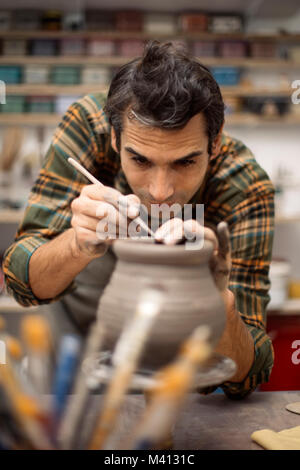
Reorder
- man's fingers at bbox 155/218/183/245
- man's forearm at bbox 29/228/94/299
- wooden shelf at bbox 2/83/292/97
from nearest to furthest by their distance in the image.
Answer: man's fingers at bbox 155/218/183/245
man's forearm at bbox 29/228/94/299
wooden shelf at bbox 2/83/292/97

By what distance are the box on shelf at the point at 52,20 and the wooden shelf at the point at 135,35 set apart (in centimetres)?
6

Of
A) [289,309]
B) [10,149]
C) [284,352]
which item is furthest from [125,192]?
[10,149]

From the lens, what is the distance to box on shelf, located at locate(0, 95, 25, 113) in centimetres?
326

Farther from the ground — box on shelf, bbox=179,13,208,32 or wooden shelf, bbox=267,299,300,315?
box on shelf, bbox=179,13,208,32

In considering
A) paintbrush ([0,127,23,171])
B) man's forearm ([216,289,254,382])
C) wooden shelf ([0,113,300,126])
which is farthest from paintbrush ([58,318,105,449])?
wooden shelf ([0,113,300,126])

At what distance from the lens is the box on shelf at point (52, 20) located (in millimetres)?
3268

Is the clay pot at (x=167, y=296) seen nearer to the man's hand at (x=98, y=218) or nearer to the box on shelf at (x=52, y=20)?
the man's hand at (x=98, y=218)

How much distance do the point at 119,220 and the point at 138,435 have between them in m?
0.39

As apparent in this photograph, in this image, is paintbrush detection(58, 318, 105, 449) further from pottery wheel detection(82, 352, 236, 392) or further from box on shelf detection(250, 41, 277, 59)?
box on shelf detection(250, 41, 277, 59)

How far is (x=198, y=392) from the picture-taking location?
118 cm

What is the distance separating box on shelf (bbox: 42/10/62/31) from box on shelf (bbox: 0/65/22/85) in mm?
327
